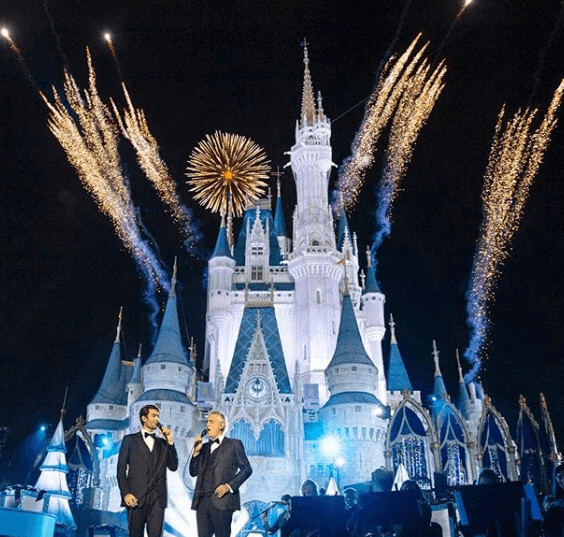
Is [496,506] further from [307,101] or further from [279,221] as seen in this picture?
[279,221]

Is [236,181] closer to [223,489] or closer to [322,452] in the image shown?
[322,452]

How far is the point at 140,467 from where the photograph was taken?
23.9 feet

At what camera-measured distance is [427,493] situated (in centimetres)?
1191

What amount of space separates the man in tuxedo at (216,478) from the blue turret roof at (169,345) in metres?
32.9

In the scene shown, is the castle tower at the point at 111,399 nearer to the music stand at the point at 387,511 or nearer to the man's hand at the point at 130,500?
the music stand at the point at 387,511

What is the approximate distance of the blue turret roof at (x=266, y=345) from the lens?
41.0 meters

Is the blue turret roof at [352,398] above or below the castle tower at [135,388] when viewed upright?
below

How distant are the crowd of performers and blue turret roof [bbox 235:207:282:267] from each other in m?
43.4

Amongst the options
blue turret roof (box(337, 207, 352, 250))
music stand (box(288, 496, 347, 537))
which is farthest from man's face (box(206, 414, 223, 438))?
blue turret roof (box(337, 207, 352, 250))

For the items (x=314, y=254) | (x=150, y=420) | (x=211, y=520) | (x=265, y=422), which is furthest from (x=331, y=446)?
(x=150, y=420)

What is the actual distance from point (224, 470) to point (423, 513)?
366 cm

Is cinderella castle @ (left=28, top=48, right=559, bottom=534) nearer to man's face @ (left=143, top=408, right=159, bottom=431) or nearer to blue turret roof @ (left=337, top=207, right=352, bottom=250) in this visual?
blue turret roof @ (left=337, top=207, right=352, bottom=250)

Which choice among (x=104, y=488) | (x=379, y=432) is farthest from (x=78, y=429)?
(x=379, y=432)

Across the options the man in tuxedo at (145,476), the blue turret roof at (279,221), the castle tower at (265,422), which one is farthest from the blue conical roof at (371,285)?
the man in tuxedo at (145,476)
